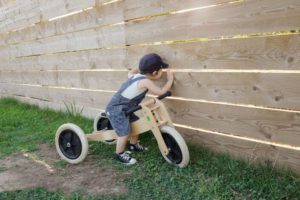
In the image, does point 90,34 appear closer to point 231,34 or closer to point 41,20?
point 41,20

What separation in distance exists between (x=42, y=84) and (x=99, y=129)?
90.1 inches

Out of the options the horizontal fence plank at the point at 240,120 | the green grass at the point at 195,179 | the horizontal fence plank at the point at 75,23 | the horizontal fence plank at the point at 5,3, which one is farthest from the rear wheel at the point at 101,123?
the horizontal fence plank at the point at 5,3

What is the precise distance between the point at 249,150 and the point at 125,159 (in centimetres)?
109

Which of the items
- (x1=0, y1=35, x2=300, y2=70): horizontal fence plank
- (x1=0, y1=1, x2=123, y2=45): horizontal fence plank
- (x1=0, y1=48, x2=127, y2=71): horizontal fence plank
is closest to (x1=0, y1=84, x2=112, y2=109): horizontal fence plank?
(x1=0, y1=48, x2=127, y2=71): horizontal fence plank

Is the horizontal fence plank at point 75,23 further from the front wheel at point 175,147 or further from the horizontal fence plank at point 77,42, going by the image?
the front wheel at point 175,147

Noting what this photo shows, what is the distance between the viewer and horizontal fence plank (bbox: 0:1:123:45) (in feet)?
13.6

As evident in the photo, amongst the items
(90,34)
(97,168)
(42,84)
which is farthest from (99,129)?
(42,84)

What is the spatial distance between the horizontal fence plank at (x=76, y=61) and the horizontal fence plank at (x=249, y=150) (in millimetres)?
1223

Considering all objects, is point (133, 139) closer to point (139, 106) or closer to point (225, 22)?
point (139, 106)

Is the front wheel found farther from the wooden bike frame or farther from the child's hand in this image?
the child's hand

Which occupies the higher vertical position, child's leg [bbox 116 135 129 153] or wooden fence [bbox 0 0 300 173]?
wooden fence [bbox 0 0 300 173]

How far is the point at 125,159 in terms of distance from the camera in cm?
341

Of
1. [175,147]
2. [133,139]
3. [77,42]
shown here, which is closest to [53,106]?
[77,42]

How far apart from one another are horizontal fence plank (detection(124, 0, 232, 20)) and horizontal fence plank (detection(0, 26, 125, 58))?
0.87 feet
